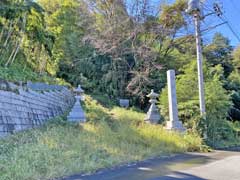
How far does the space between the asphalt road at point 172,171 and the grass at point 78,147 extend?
36 centimetres

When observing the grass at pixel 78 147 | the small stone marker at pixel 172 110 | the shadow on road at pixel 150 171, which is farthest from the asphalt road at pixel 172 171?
the small stone marker at pixel 172 110

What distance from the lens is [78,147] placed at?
6996 millimetres

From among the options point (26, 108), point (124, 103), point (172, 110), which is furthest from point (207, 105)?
point (26, 108)

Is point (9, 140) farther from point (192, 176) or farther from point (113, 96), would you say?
point (113, 96)

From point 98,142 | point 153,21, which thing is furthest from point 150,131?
point 153,21

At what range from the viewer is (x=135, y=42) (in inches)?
754

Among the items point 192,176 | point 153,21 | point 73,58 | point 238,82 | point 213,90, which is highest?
point 153,21

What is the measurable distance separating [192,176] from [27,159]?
283 cm

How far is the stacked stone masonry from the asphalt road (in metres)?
2.66

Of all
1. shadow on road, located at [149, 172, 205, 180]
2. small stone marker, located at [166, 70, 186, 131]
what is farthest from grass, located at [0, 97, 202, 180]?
shadow on road, located at [149, 172, 205, 180]

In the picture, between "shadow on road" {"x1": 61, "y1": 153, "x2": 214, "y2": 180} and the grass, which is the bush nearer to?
the grass

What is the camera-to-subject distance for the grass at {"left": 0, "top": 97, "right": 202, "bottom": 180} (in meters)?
5.47

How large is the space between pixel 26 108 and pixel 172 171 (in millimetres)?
4412

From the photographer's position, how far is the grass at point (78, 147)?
17.9 ft
